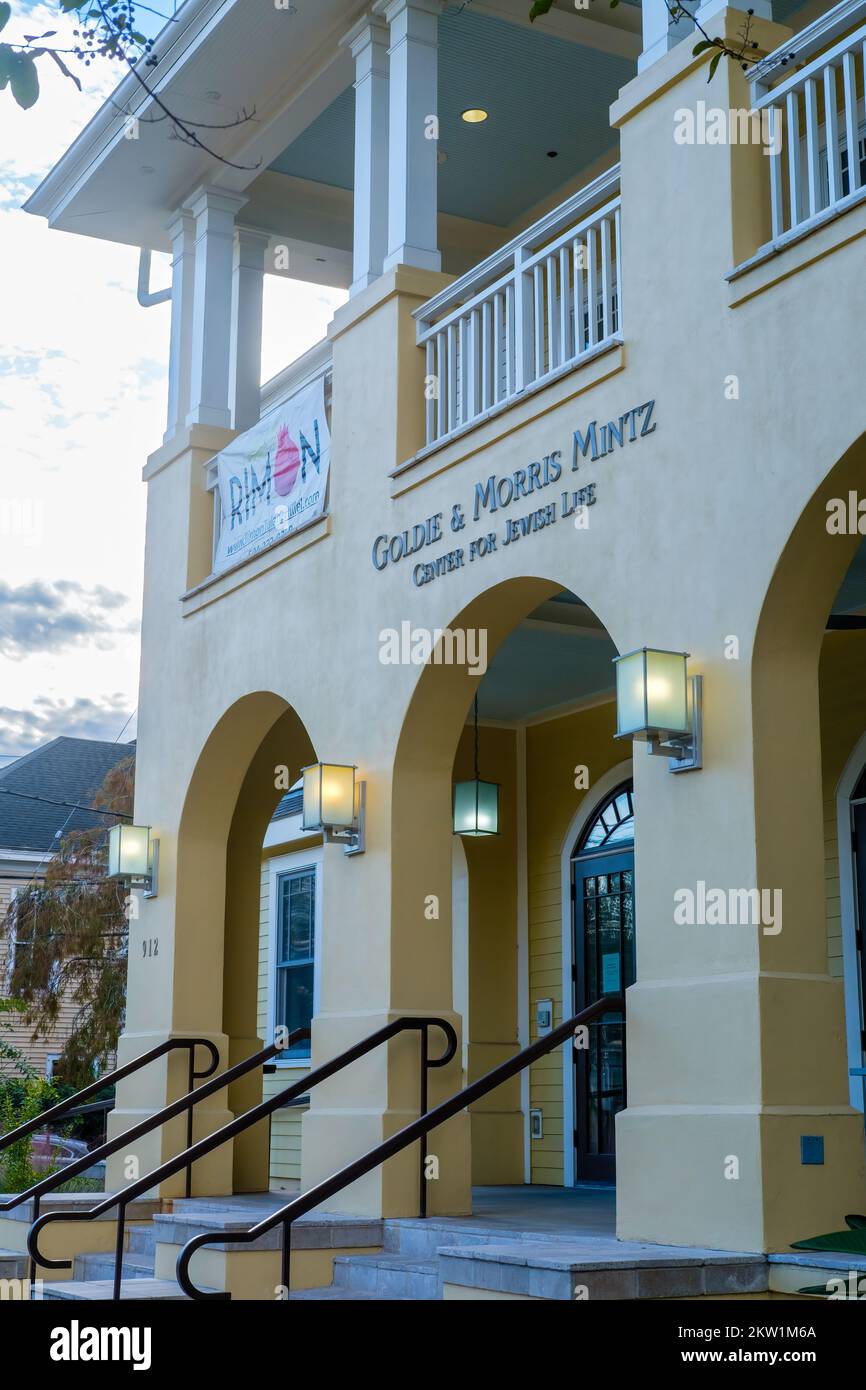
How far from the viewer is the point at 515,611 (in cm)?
868

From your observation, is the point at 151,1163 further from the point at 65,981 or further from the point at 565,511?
the point at 65,981

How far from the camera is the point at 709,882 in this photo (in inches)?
258

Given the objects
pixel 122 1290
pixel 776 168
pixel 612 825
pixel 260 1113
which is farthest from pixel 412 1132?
pixel 612 825

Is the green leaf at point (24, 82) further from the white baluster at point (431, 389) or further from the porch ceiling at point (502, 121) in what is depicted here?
the porch ceiling at point (502, 121)

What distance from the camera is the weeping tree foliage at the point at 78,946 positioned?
21.9 metres

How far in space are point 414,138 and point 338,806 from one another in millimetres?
4066

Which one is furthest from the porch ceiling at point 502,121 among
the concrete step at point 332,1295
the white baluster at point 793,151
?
the concrete step at point 332,1295

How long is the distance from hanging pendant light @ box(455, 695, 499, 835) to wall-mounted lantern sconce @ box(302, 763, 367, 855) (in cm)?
303

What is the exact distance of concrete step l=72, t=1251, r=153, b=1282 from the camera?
30.4ft

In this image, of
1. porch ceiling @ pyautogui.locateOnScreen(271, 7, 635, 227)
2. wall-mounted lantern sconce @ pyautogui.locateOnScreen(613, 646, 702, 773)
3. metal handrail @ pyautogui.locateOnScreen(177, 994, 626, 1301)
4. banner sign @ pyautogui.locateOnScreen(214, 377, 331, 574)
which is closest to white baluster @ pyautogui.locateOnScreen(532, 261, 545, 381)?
banner sign @ pyautogui.locateOnScreen(214, 377, 331, 574)

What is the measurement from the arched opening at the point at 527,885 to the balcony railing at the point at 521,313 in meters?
2.17

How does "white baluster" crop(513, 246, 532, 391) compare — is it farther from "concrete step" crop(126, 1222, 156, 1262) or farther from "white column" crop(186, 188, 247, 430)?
"concrete step" crop(126, 1222, 156, 1262)

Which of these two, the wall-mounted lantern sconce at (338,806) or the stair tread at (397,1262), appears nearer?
the stair tread at (397,1262)
